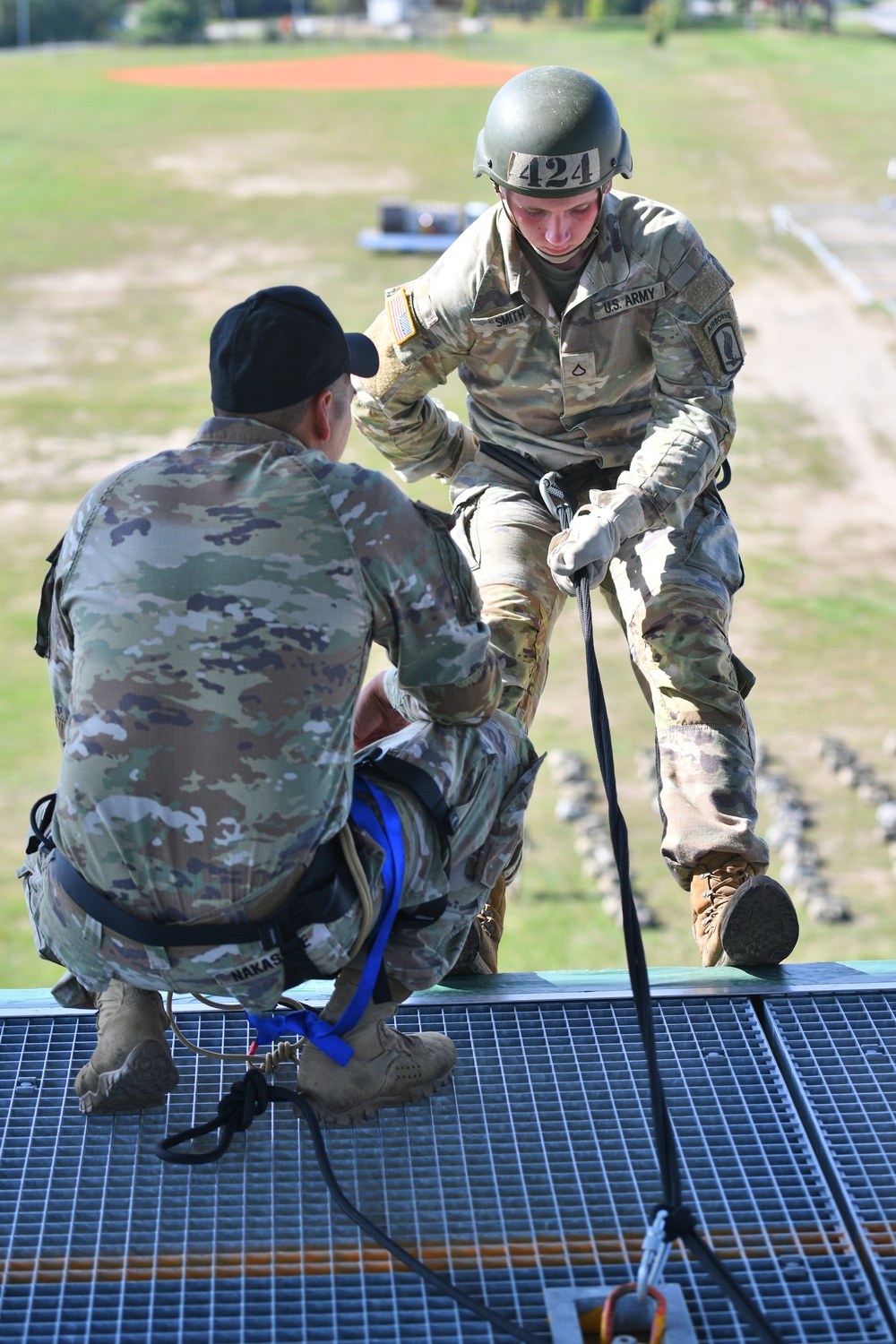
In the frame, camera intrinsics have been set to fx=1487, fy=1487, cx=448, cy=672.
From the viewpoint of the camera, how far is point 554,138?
13.3 feet

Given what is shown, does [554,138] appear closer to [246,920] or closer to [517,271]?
[517,271]

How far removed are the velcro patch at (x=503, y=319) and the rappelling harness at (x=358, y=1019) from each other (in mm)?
1364

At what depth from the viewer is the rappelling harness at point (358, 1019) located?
104 inches

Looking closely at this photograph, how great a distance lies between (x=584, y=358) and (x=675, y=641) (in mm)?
906

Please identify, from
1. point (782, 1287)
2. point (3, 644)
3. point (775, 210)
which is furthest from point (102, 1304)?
point (775, 210)

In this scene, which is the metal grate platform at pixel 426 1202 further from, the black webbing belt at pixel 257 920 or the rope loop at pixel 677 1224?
the black webbing belt at pixel 257 920

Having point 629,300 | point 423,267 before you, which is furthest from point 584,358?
point 423,267

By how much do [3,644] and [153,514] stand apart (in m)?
19.1

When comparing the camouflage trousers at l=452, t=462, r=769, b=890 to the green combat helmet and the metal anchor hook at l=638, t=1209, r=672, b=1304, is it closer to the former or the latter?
the green combat helmet

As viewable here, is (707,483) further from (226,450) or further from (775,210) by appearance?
(775,210)

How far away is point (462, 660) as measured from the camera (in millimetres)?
3018

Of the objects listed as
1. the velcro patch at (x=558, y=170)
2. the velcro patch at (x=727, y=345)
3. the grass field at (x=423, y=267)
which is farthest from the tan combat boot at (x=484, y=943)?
the grass field at (x=423, y=267)

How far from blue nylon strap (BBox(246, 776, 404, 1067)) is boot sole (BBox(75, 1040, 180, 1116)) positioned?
22 centimetres

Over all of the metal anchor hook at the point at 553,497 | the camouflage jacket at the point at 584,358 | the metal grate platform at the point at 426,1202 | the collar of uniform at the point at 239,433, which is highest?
the collar of uniform at the point at 239,433
